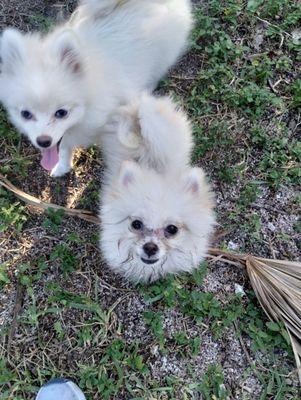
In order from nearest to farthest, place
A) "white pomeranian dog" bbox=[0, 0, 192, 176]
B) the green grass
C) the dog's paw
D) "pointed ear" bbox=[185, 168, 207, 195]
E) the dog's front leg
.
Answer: "pointed ear" bbox=[185, 168, 207, 195], "white pomeranian dog" bbox=[0, 0, 192, 176], the green grass, the dog's front leg, the dog's paw

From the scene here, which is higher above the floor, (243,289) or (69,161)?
(69,161)

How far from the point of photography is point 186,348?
3.07 m

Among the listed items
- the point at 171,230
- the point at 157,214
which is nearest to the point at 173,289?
the point at 171,230

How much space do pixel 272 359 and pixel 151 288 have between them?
85cm

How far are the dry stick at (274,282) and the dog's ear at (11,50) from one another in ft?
2.79

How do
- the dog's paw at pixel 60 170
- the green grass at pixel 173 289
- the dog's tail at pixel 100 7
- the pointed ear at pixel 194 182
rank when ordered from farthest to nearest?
the dog's paw at pixel 60 170 < the dog's tail at pixel 100 7 < the green grass at pixel 173 289 < the pointed ear at pixel 194 182

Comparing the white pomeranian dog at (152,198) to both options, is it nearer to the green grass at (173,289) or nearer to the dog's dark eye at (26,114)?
the green grass at (173,289)

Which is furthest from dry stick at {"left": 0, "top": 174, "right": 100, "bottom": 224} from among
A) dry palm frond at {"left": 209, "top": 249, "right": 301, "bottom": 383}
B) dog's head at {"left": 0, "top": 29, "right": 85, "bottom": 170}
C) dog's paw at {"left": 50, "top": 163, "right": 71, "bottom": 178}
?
dry palm frond at {"left": 209, "top": 249, "right": 301, "bottom": 383}

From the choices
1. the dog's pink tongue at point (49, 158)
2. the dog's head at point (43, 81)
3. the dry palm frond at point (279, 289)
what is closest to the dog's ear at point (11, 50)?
the dog's head at point (43, 81)

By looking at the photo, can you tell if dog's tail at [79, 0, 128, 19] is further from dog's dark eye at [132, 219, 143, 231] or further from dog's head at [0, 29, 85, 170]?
dog's dark eye at [132, 219, 143, 231]

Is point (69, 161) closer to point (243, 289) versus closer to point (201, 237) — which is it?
point (201, 237)

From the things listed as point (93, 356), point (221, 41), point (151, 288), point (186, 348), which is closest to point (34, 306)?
point (93, 356)

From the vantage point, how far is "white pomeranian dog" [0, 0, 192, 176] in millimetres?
2777

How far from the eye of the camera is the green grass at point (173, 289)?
2980 mm
